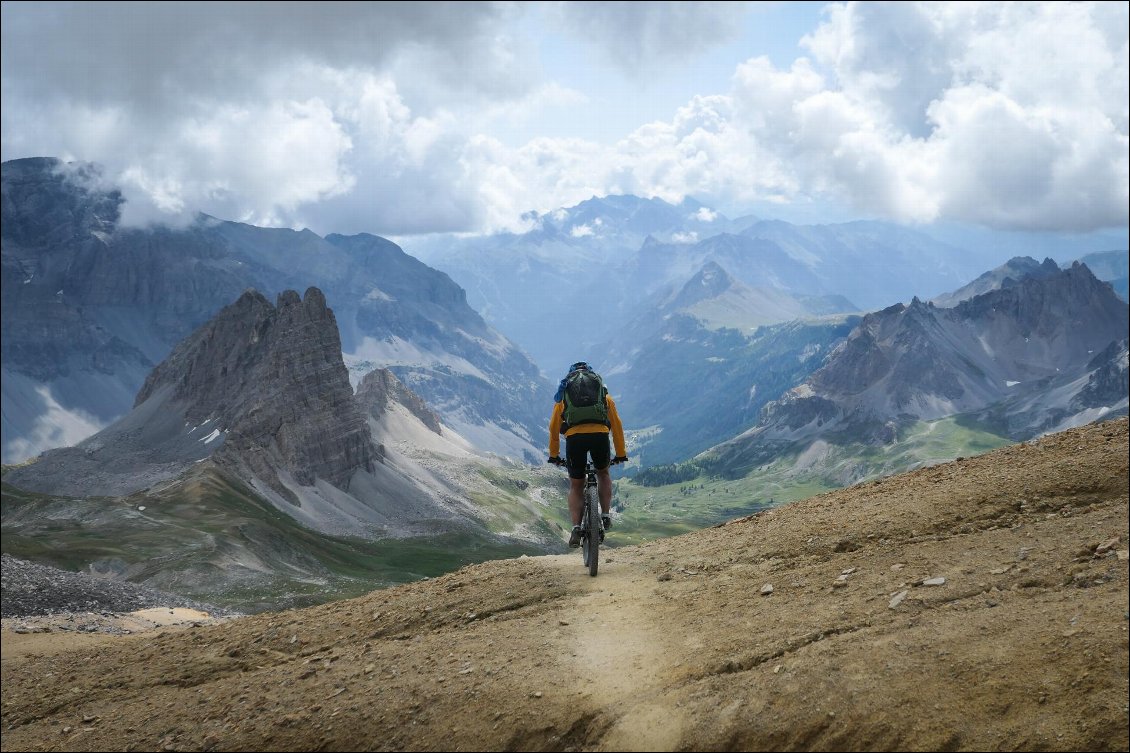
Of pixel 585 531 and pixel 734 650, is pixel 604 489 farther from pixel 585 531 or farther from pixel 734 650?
pixel 734 650

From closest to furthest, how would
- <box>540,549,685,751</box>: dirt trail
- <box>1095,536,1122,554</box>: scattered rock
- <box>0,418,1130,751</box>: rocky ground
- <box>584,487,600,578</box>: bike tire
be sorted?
<box>0,418,1130,751</box>: rocky ground
<box>540,549,685,751</box>: dirt trail
<box>1095,536,1122,554</box>: scattered rock
<box>584,487,600,578</box>: bike tire

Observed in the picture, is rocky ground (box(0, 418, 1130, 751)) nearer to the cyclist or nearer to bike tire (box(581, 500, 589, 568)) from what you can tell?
bike tire (box(581, 500, 589, 568))

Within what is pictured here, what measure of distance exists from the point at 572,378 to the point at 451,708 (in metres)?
9.11

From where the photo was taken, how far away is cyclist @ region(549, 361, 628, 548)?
2095cm

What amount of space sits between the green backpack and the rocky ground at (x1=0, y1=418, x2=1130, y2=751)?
3.86 meters

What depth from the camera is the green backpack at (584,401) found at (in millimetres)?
20828

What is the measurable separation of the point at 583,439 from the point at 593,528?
2240 mm

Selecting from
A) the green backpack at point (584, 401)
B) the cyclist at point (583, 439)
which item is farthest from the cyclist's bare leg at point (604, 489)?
the green backpack at point (584, 401)

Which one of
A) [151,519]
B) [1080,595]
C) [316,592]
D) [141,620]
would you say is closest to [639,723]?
[1080,595]

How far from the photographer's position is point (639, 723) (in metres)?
12.3

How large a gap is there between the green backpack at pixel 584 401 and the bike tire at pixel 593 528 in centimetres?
190

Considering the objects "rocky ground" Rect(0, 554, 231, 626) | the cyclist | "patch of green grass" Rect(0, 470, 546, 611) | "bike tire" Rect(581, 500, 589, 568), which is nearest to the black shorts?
the cyclist

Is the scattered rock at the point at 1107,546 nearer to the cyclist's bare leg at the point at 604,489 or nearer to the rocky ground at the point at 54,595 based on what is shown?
the cyclist's bare leg at the point at 604,489

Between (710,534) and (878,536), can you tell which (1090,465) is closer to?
(878,536)
